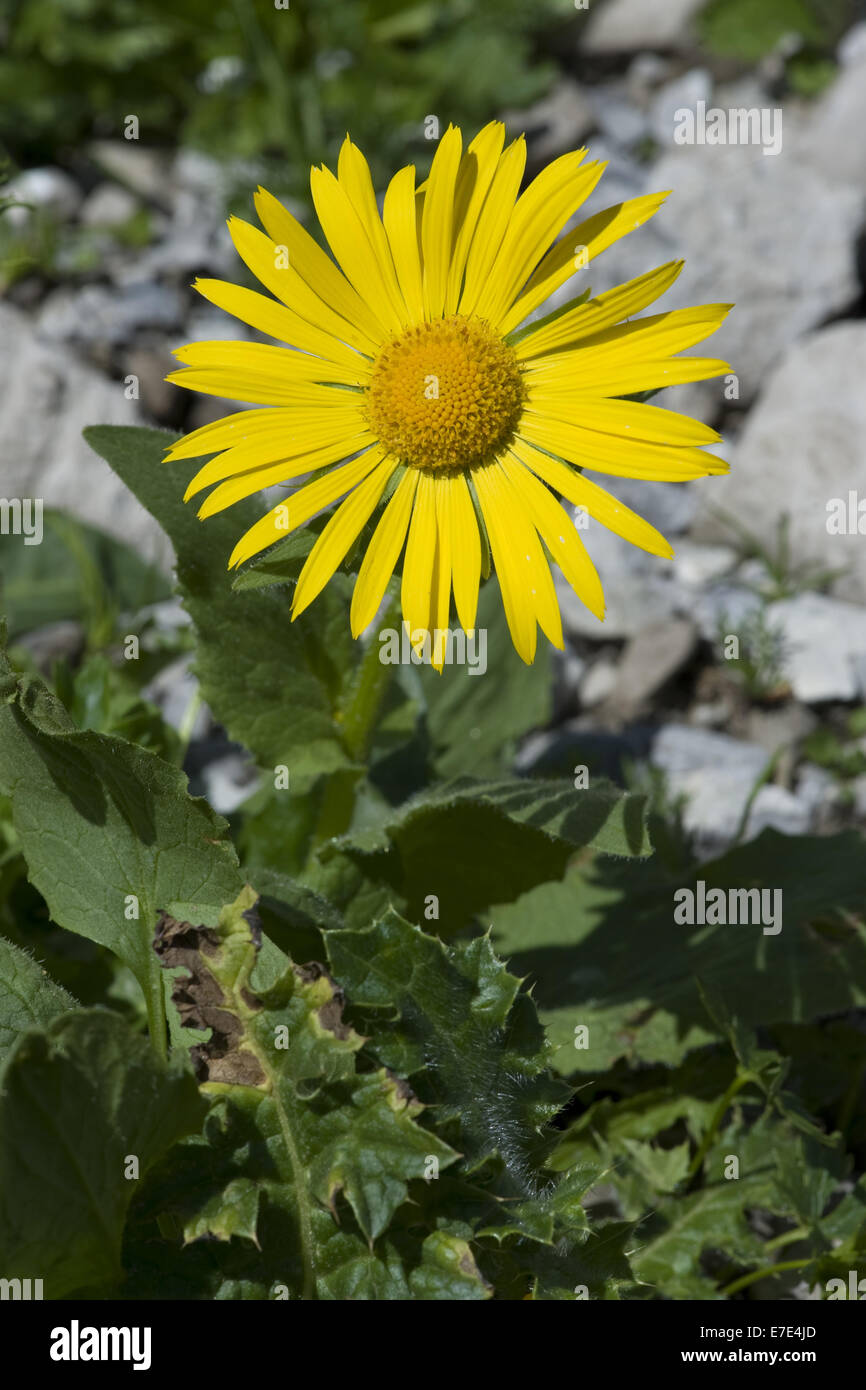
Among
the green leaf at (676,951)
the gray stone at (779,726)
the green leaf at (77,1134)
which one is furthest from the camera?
the gray stone at (779,726)

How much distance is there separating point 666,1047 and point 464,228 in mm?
2096

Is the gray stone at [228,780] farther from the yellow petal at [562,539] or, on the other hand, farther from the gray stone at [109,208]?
the gray stone at [109,208]

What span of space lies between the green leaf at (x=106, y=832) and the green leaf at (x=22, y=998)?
0.44 ft

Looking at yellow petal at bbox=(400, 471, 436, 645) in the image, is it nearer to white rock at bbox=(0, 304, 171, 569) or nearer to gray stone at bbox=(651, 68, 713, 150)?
white rock at bbox=(0, 304, 171, 569)

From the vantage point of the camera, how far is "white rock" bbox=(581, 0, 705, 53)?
24.2 feet

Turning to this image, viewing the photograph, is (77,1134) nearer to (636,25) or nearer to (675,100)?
(675,100)

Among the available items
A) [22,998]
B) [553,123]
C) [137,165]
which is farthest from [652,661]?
[137,165]

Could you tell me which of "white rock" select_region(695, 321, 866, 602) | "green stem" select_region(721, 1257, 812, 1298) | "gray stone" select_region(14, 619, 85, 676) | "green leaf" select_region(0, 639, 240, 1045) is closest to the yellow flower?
"green leaf" select_region(0, 639, 240, 1045)

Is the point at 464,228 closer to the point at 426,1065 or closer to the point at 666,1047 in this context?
the point at 426,1065

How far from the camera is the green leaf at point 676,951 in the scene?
11.1ft

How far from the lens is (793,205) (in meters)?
6.28

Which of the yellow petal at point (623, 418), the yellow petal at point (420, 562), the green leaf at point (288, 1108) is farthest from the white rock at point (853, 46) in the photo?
the green leaf at point (288, 1108)

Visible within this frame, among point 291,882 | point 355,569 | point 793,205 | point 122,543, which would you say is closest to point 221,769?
point 122,543

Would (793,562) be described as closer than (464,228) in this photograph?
No
